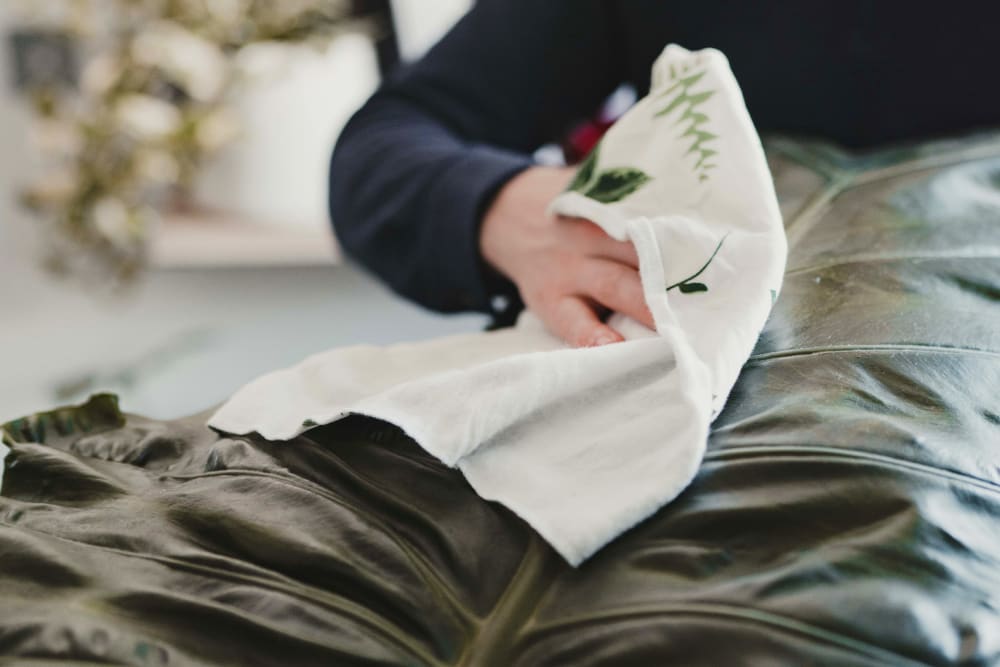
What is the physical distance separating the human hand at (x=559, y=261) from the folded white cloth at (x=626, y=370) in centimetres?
1

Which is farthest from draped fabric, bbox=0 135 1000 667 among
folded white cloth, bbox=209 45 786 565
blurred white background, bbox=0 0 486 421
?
blurred white background, bbox=0 0 486 421

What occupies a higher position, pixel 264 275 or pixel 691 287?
pixel 691 287

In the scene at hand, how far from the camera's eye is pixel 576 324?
47 cm

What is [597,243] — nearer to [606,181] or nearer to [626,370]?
[606,181]

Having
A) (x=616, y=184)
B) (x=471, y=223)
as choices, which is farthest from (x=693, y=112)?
(x=471, y=223)

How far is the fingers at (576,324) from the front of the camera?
0.45 metres

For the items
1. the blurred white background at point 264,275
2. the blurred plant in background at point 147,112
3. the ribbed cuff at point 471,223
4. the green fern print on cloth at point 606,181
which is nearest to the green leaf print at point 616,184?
the green fern print on cloth at point 606,181

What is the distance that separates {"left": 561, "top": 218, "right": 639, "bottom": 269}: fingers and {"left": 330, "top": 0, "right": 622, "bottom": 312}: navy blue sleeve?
5.6 inches

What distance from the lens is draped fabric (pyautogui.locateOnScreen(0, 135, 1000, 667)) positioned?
28 cm

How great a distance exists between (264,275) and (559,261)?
3.85 ft

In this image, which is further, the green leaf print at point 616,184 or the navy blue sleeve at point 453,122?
the navy blue sleeve at point 453,122

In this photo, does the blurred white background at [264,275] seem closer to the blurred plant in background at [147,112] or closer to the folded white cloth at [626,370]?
the blurred plant in background at [147,112]

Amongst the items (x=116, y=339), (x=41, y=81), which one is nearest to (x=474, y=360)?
(x=116, y=339)

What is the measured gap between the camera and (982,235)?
0.48 m
